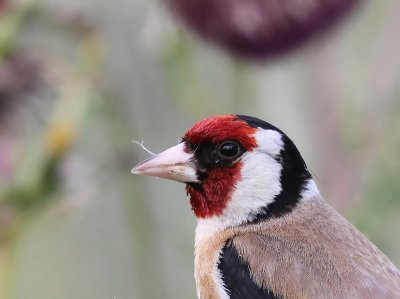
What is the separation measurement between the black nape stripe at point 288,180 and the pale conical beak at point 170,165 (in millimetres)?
147

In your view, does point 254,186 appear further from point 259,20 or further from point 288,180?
point 259,20

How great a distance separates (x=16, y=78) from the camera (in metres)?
3.54

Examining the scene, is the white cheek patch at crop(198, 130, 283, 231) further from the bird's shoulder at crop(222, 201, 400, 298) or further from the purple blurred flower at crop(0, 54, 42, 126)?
the purple blurred flower at crop(0, 54, 42, 126)

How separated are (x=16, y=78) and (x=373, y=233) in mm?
984

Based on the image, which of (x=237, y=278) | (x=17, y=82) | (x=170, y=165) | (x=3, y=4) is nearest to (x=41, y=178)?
(x=17, y=82)

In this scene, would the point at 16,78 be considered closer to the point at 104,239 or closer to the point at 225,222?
the point at 225,222

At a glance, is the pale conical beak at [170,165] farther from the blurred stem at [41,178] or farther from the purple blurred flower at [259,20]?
the purple blurred flower at [259,20]

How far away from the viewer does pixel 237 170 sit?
2736 mm

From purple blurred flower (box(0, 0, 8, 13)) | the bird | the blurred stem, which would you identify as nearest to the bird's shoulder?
the bird

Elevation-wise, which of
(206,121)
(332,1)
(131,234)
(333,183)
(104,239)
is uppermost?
(332,1)

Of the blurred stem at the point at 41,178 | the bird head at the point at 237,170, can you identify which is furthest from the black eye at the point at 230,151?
the blurred stem at the point at 41,178

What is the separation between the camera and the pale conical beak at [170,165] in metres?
2.68

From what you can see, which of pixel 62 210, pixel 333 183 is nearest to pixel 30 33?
pixel 62 210

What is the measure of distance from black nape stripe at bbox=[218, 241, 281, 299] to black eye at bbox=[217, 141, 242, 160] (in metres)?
0.18
